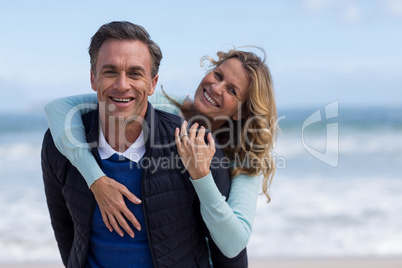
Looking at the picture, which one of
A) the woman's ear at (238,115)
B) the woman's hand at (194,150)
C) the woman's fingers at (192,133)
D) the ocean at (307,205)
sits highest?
the woman's ear at (238,115)

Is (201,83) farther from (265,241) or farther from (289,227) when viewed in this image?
(289,227)

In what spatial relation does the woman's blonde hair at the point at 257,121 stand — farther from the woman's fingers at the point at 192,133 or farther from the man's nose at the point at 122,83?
the man's nose at the point at 122,83

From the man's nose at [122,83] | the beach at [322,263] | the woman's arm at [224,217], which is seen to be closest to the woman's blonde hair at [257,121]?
the woman's arm at [224,217]

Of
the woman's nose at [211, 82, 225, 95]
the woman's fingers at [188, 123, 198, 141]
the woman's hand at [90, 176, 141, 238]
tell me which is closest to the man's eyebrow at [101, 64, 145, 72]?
the woman's fingers at [188, 123, 198, 141]

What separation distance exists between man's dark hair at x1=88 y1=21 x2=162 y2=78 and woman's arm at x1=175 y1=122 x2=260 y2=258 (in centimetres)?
38

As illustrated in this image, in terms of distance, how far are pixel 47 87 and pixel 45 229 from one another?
21.6 m

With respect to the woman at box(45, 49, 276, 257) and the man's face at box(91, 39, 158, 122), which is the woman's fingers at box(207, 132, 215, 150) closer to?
the woman at box(45, 49, 276, 257)

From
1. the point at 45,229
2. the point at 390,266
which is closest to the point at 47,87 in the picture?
the point at 45,229

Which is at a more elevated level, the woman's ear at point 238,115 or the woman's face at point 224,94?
the woman's face at point 224,94

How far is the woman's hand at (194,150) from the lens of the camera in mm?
2021

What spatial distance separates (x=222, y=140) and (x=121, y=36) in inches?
48.8

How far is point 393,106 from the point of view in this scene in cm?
2877

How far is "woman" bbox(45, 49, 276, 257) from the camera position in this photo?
6.63 ft

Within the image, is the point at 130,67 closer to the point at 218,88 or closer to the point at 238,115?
the point at 218,88
